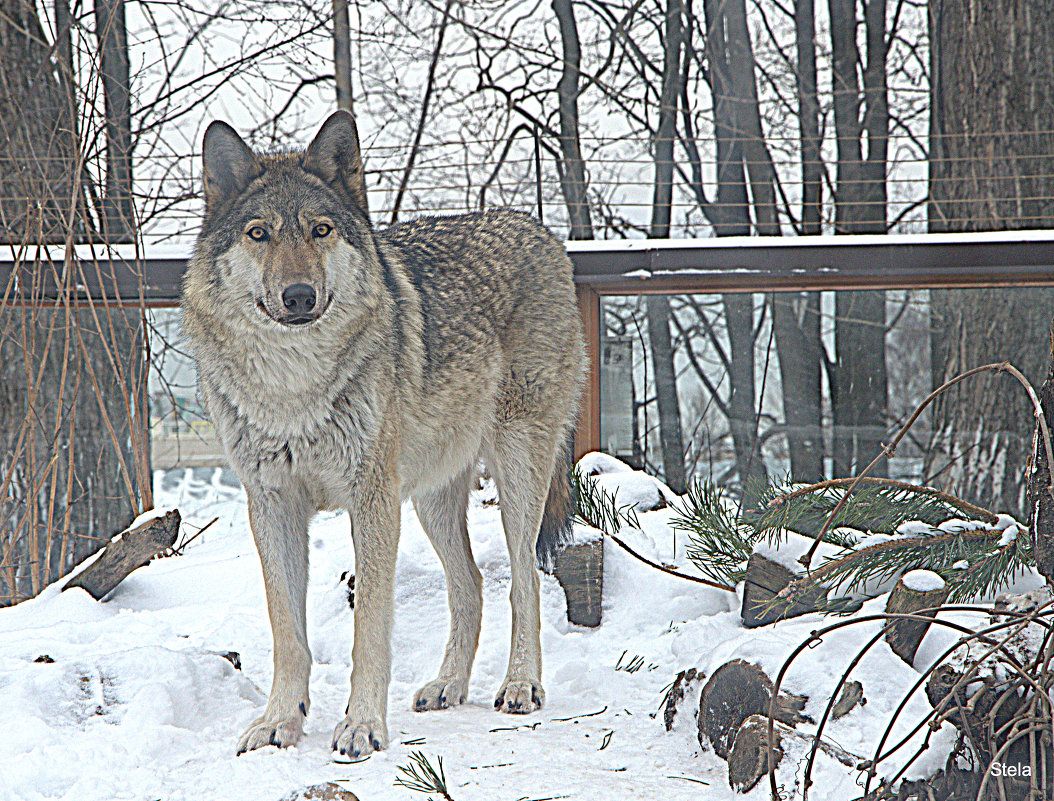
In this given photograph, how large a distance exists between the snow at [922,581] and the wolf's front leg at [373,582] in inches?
62.4

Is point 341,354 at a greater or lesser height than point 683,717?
greater

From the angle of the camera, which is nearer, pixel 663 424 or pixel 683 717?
pixel 683 717

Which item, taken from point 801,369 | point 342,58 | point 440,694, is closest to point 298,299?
point 440,694

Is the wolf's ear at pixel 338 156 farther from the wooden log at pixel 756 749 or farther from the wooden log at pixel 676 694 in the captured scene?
the wooden log at pixel 756 749

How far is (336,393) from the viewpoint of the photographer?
2668 mm

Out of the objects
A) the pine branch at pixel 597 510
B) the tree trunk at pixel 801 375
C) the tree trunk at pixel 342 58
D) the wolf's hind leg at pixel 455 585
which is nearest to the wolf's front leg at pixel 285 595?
the wolf's hind leg at pixel 455 585

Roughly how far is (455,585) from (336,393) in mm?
1098

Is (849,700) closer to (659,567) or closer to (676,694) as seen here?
(676,694)

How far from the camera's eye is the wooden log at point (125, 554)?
340cm

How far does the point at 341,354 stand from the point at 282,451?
14.7 inches

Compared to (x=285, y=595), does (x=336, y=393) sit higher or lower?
higher

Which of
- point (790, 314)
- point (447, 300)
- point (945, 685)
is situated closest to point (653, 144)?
point (790, 314)

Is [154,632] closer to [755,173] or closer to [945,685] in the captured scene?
[945,685]

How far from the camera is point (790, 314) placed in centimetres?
611
